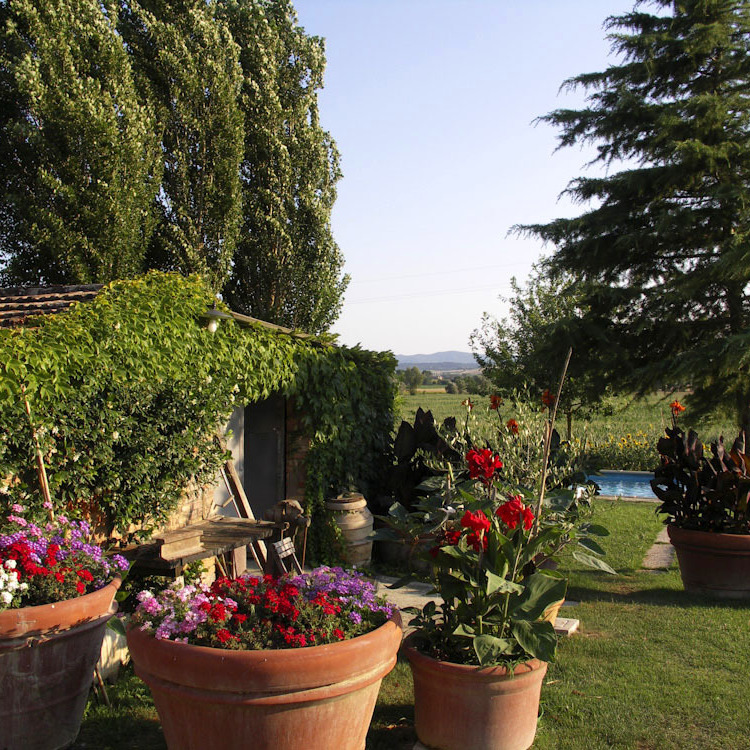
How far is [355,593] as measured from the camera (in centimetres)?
316

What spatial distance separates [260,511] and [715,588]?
4.68 metres

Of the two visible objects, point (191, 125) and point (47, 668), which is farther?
point (191, 125)

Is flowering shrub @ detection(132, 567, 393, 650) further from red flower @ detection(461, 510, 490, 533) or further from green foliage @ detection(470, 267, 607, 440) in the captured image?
green foliage @ detection(470, 267, 607, 440)

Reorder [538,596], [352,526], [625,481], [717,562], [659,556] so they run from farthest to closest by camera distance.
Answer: [625,481] < [659,556] < [352,526] < [717,562] < [538,596]

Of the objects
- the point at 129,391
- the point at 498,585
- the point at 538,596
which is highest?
the point at 129,391

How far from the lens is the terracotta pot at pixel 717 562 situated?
589cm

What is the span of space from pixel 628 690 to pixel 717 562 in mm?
2401

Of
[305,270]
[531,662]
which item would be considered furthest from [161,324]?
[305,270]

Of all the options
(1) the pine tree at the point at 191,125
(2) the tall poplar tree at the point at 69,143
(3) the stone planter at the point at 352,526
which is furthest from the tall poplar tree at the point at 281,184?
(3) the stone planter at the point at 352,526

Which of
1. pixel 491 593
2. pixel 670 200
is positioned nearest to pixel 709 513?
pixel 491 593

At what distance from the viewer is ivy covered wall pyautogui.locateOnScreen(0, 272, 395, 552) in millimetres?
3936

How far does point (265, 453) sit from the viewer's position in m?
7.93

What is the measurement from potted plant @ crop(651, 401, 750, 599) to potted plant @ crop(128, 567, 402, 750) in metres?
4.02

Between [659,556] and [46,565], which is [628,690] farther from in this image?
[659,556]
